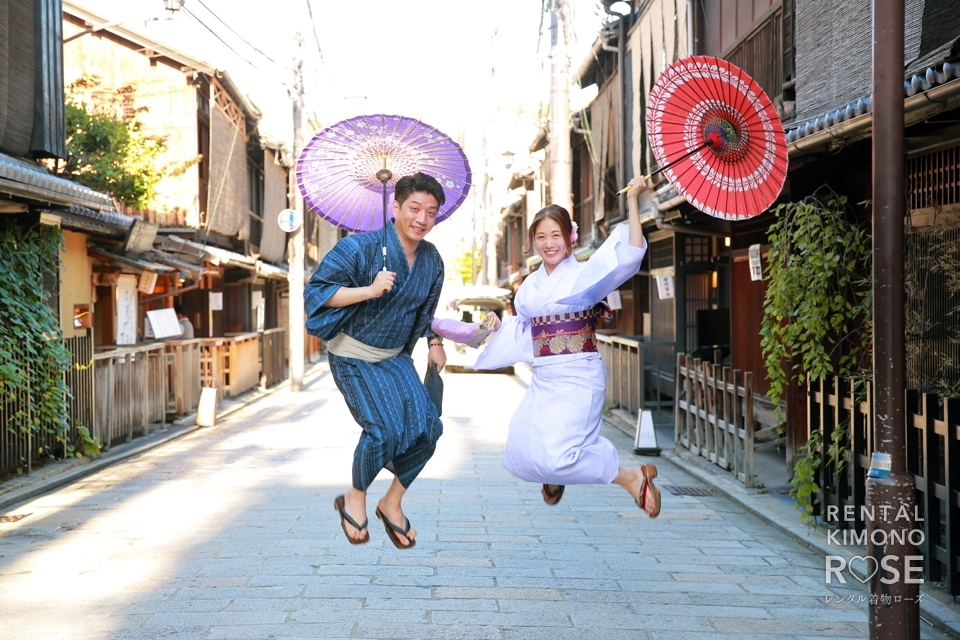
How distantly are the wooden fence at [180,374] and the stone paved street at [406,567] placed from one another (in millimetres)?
6117

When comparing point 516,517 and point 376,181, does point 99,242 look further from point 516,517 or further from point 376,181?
point 376,181

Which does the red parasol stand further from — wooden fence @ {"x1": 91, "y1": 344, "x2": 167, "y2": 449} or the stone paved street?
wooden fence @ {"x1": 91, "y1": 344, "x2": 167, "y2": 449}

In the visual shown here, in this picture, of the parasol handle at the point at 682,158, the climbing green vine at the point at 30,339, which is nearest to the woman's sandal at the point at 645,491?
the parasol handle at the point at 682,158

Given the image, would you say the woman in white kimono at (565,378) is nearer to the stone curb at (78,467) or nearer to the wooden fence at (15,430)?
the stone curb at (78,467)

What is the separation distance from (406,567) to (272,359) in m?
21.6

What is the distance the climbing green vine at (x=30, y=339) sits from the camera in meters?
10.2

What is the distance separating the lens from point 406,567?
682 centimetres

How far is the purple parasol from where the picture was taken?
562 cm

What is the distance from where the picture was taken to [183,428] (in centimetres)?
1650

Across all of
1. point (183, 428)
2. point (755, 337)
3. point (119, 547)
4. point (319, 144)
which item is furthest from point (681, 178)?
point (183, 428)

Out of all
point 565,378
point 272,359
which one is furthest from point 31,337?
point 272,359

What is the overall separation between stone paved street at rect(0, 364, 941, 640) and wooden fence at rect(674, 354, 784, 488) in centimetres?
59

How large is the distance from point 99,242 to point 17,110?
377cm

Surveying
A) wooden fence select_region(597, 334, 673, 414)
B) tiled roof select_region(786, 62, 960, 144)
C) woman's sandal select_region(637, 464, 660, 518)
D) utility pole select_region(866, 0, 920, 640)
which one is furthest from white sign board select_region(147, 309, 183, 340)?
utility pole select_region(866, 0, 920, 640)
